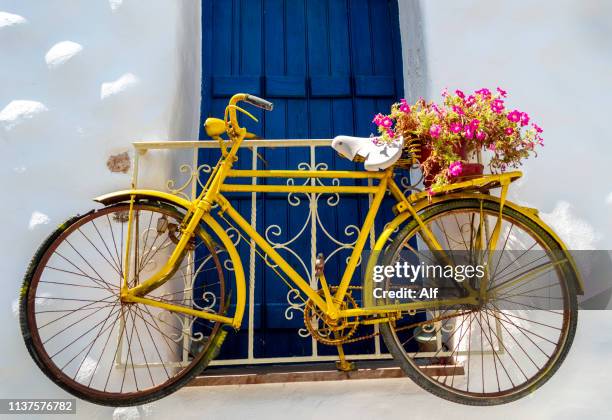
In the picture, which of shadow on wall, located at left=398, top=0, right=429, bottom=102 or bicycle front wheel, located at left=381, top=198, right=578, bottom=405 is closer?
bicycle front wheel, located at left=381, top=198, right=578, bottom=405

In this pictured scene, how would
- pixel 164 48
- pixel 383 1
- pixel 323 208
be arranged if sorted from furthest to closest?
pixel 383 1, pixel 323 208, pixel 164 48

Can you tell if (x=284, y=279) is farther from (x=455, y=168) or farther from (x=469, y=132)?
(x=469, y=132)

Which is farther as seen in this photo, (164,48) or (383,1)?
(383,1)

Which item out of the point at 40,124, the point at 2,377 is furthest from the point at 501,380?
the point at 40,124

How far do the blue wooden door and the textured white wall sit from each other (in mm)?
487

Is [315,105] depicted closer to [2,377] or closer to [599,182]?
[599,182]

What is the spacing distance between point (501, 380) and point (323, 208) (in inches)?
56.3

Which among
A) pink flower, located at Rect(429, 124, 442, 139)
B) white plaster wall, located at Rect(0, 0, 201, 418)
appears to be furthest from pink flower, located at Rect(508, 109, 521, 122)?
white plaster wall, located at Rect(0, 0, 201, 418)

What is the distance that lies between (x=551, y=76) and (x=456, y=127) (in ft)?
3.53

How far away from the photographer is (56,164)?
9.62 ft

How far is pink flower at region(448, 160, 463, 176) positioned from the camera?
8.16 feet

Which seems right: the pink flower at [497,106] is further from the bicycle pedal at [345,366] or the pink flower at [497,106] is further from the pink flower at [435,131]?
the bicycle pedal at [345,366]

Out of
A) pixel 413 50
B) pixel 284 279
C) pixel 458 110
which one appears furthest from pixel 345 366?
pixel 413 50

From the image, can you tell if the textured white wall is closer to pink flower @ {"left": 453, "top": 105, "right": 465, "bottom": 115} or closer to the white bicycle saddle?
pink flower @ {"left": 453, "top": 105, "right": 465, "bottom": 115}
